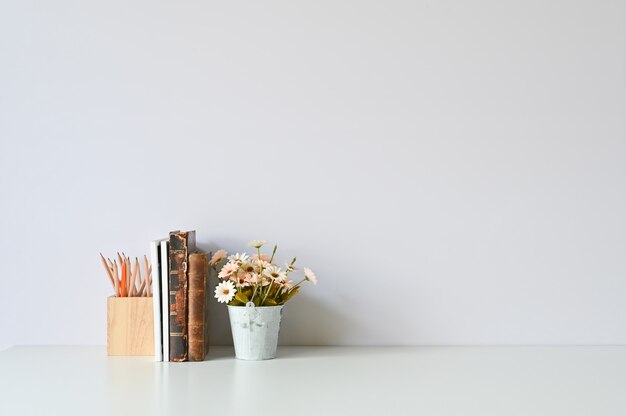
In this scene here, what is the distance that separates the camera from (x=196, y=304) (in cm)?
152

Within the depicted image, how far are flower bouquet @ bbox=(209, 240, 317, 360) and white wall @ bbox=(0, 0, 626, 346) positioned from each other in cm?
15

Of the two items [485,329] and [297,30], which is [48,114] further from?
[485,329]

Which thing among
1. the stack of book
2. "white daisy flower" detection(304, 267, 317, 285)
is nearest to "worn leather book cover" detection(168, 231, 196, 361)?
the stack of book

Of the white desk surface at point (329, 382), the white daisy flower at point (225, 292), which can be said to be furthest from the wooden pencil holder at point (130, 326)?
the white daisy flower at point (225, 292)

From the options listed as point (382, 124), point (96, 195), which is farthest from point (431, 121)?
point (96, 195)

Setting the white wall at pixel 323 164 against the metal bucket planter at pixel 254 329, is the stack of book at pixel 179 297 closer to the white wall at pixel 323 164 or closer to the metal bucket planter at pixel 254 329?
the metal bucket planter at pixel 254 329

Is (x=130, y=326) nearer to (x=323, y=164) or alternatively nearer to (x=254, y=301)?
(x=254, y=301)

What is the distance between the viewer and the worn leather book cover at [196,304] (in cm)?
151

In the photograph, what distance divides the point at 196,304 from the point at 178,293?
0.14ft

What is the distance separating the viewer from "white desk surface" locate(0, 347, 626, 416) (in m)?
1.19

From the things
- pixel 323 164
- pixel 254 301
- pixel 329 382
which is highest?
pixel 323 164

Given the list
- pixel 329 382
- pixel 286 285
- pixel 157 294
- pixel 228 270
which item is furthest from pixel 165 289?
pixel 329 382

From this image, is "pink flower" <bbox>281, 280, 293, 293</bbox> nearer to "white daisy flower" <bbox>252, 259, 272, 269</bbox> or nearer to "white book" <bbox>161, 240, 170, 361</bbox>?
"white daisy flower" <bbox>252, 259, 272, 269</bbox>

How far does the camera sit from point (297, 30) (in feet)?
5.57
